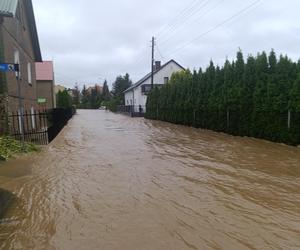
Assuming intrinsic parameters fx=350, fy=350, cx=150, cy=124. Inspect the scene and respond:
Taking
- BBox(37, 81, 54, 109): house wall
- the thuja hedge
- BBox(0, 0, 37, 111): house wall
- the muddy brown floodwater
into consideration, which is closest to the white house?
BBox(37, 81, 54, 109): house wall

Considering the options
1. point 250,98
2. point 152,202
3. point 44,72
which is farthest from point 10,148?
point 44,72

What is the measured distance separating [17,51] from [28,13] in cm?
496

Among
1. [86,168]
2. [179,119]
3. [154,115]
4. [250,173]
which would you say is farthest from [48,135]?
[154,115]

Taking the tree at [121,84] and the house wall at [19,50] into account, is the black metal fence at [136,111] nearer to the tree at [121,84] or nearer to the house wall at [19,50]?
the house wall at [19,50]

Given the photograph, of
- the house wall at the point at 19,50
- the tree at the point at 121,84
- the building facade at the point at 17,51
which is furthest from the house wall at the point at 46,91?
the tree at the point at 121,84

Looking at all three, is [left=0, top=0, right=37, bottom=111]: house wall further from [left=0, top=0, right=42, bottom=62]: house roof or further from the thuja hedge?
the thuja hedge

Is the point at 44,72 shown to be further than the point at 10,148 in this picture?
Yes

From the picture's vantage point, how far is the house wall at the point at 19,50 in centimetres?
1370

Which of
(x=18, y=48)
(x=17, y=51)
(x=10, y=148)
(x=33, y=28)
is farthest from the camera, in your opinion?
A: (x=33, y=28)

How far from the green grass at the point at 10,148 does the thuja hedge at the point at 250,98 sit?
9654 mm

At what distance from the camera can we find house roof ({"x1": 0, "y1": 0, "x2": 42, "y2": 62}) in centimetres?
1193

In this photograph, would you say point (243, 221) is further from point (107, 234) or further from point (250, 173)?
point (250, 173)

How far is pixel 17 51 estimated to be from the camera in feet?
53.5

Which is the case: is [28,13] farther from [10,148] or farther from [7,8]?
[10,148]
